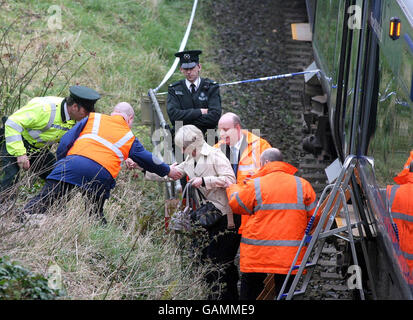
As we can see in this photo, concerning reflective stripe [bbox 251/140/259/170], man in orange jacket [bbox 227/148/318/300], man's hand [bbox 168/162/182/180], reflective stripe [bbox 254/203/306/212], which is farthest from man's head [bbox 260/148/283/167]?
man's hand [bbox 168/162/182/180]

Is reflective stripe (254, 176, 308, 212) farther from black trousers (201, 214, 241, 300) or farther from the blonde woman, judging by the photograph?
black trousers (201, 214, 241, 300)

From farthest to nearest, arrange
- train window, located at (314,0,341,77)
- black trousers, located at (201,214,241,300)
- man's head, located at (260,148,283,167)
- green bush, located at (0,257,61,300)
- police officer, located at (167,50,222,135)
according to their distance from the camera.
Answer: train window, located at (314,0,341,77) → police officer, located at (167,50,222,135) → black trousers, located at (201,214,241,300) → man's head, located at (260,148,283,167) → green bush, located at (0,257,61,300)

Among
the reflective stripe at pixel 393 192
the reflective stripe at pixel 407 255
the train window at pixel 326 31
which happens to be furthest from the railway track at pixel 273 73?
the reflective stripe at pixel 407 255

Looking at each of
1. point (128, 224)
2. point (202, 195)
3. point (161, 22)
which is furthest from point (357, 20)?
point (161, 22)

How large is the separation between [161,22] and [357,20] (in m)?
8.78

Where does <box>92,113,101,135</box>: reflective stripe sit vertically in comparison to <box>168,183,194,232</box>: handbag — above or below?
above

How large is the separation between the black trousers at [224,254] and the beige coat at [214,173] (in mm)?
178

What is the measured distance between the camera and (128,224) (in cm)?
740

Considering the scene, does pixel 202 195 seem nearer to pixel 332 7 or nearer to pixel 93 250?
pixel 93 250

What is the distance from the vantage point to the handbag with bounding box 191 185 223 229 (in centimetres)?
674

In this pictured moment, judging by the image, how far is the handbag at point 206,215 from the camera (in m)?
6.74

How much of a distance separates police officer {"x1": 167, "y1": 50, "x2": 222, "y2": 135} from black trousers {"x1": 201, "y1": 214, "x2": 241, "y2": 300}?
1.62 meters

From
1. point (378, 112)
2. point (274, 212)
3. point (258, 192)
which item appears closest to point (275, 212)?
point (274, 212)

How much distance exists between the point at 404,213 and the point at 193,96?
403 cm
